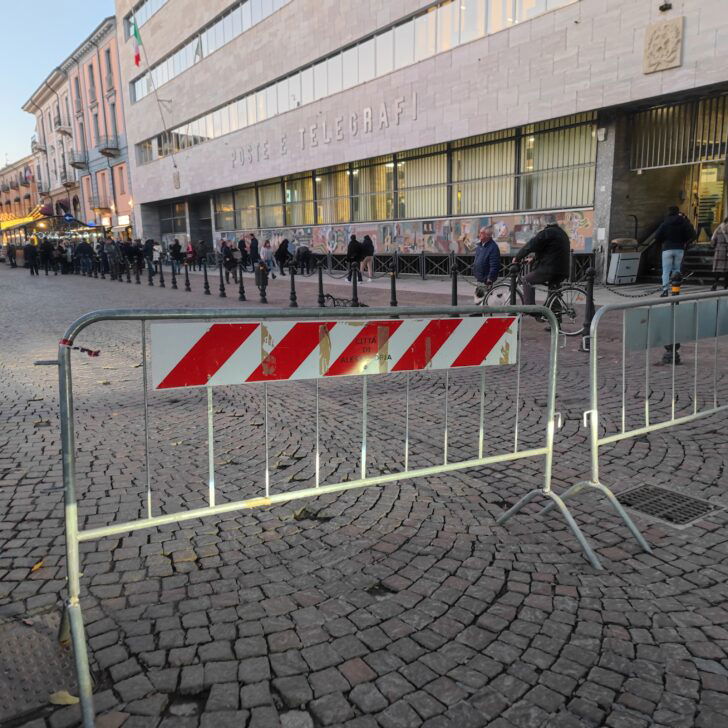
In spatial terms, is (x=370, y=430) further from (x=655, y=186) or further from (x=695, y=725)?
(x=655, y=186)

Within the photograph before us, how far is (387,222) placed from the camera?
25.6 metres

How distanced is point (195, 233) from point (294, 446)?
40.4 m

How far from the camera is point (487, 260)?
39.6 ft

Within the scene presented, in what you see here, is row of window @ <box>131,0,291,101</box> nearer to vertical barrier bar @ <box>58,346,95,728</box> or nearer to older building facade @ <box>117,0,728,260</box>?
older building facade @ <box>117,0,728,260</box>

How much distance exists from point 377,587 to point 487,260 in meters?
9.83

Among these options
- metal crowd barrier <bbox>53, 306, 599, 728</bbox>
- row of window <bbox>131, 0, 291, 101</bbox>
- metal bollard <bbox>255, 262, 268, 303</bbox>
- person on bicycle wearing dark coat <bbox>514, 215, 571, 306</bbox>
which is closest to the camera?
metal crowd barrier <bbox>53, 306, 599, 728</bbox>

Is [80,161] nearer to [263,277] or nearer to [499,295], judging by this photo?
[263,277]

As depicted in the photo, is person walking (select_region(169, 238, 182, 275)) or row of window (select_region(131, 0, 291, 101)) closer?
row of window (select_region(131, 0, 291, 101))

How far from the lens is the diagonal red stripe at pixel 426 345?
3553 mm

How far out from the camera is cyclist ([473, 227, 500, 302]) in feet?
39.2

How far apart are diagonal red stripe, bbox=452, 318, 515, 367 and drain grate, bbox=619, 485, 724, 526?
1.39 m

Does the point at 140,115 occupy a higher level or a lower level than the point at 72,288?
higher

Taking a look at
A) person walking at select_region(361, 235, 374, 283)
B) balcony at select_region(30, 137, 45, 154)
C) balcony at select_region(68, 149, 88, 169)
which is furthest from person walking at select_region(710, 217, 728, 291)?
balcony at select_region(30, 137, 45, 154)

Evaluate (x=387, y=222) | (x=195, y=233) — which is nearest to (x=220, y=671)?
(x=387, y=222)
